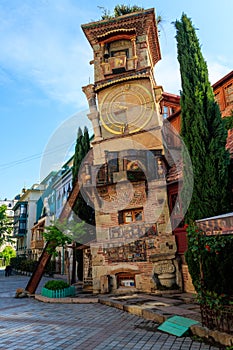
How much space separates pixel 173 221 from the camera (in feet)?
39.1

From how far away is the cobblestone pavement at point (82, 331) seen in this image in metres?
5.82

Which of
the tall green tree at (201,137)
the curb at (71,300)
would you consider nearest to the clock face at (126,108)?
the tall green tree at (201,137)

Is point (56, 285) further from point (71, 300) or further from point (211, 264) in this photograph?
point (211, 264)

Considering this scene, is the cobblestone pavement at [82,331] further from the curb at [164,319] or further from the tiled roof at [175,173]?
the tiled roof at [175,173]

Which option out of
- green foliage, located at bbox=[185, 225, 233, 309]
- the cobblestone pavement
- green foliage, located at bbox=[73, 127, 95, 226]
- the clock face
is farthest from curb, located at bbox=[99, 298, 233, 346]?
the clock face

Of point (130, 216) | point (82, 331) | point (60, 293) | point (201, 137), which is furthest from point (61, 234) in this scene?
point (201, 137)

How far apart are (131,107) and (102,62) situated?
3.74 metres

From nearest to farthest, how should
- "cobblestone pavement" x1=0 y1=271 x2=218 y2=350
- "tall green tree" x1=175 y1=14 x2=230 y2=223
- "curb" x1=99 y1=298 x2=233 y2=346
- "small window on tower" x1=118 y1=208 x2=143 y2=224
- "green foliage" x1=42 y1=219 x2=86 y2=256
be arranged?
1. "curb" x1=99 y1=298 x2=233 y2=346
2. "cobblestone pavement" x1=0 y1=271 x2=218 y2=350
3. "tall green tree" x1=175 y1=14 x2=230 y2=223
4. "small window on tower" x1=118 y1=208 x2=143 y2=224
5. "green foliage" x1=42 y1=219 x2=86 y2=256

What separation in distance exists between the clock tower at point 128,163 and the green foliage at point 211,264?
3.28m

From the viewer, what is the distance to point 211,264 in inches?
316

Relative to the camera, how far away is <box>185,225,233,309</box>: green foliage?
6.11 metres

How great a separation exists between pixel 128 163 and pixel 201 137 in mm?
4522

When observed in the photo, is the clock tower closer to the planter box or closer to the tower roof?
the tower roof

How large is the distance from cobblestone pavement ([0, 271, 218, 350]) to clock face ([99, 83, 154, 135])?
901 centimetres
